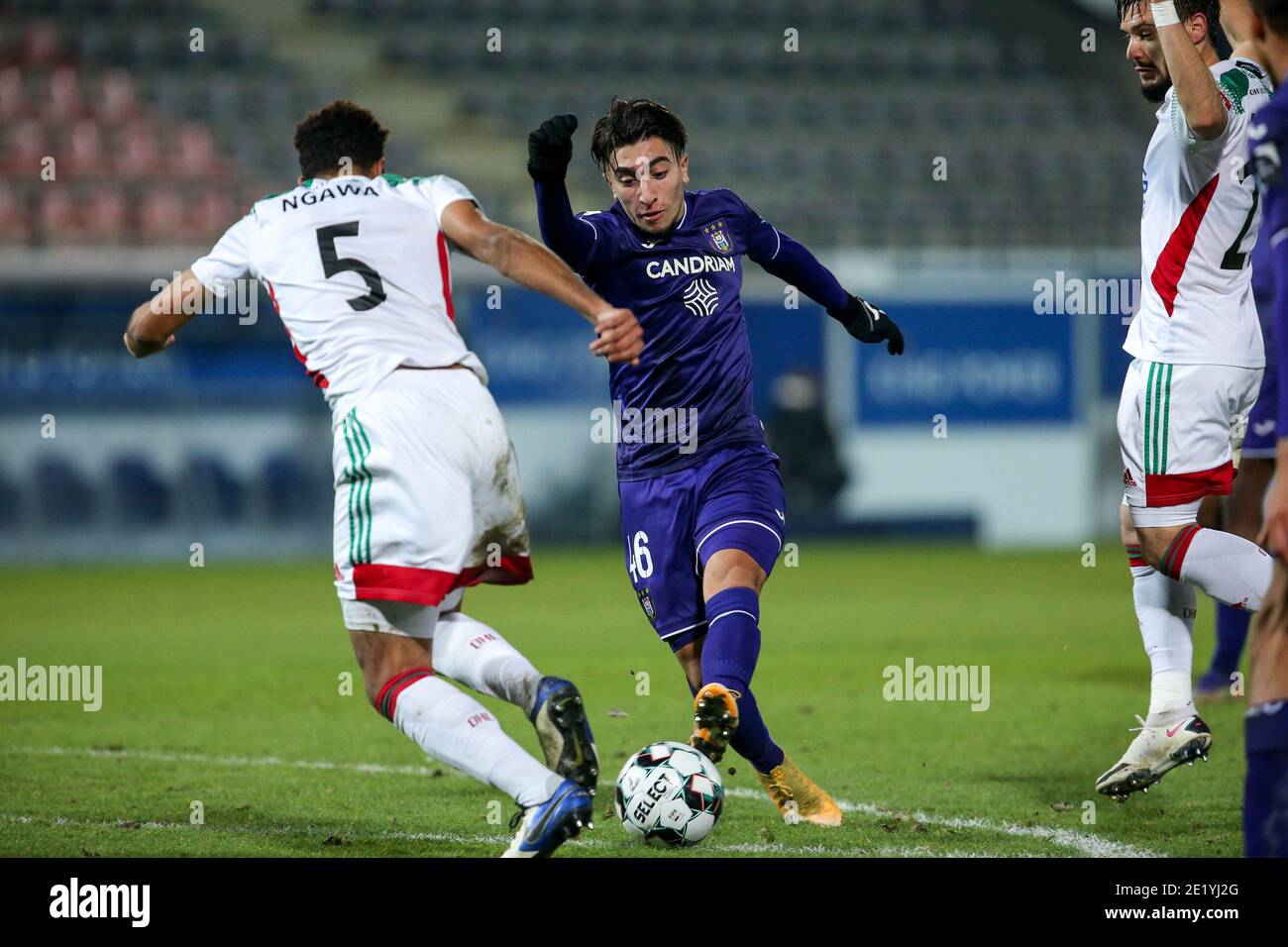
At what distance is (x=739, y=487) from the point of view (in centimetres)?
529

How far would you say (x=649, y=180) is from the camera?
5.39m

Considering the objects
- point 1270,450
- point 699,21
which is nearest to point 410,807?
point 1270,450

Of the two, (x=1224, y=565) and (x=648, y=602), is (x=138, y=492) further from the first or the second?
(x=1224, y=565)

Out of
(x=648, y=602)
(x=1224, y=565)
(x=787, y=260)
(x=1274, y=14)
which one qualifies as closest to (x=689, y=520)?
A: (x=648, y=602)

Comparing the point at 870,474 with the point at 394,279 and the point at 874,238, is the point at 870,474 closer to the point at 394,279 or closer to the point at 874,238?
the point at 874,238

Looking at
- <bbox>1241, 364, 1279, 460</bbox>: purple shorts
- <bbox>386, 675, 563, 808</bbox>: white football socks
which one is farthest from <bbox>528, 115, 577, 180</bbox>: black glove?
<bbox>1241, 364, 1279, 460</bbox>: purple shorts

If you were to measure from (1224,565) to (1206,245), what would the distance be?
1.07 metres

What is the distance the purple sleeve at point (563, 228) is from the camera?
4.99m

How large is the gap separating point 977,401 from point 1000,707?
1083 cm

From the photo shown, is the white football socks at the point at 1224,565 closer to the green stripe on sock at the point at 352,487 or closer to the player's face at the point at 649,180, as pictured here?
the player's face at the point at 649,180

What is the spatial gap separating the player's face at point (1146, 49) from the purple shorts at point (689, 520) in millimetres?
1805

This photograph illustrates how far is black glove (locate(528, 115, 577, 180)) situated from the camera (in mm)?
4711

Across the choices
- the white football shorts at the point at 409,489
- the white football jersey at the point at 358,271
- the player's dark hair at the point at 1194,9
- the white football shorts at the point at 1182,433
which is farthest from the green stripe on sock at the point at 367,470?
the player's dark hair at the point at 1194,9

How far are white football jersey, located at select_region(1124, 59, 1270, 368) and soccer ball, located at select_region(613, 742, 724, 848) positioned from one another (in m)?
2.09
